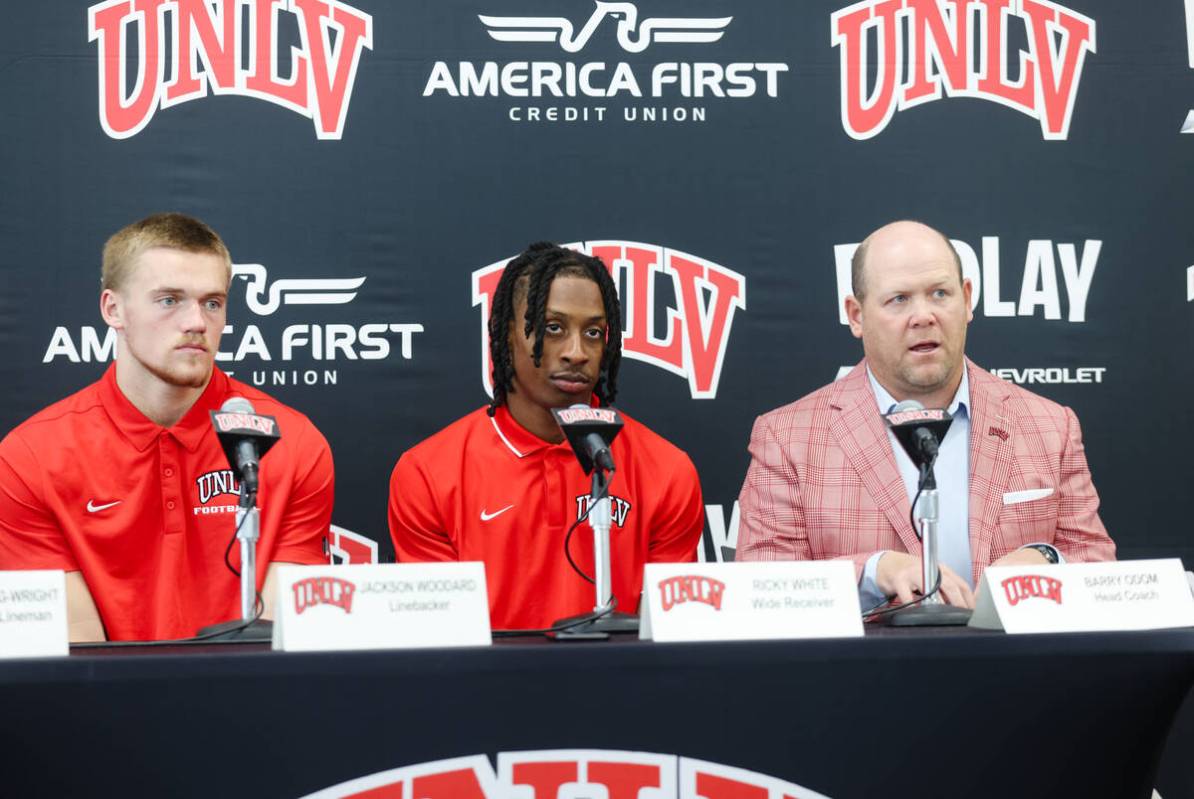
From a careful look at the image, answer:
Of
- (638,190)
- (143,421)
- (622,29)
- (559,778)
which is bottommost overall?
(559,778)

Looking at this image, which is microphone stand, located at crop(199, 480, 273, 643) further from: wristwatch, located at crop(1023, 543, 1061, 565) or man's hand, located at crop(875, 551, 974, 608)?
wristwatch, located at crop(1023, 543, 1061, 565)

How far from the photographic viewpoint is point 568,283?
2.54 metres

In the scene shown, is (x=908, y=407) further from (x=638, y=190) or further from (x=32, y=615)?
(x=638, y=190)

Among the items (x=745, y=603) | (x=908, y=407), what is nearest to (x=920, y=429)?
(x=908, y=407)

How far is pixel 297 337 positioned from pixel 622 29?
3.75 ft

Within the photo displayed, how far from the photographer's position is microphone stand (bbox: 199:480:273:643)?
5.60ft

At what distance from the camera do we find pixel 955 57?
3.13m

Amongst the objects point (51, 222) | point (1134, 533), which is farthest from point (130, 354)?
point (1134, 533)

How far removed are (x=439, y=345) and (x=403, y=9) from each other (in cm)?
86

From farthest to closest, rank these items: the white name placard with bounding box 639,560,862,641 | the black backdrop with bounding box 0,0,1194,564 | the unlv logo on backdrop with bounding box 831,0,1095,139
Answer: the unlv logo on backdrop with bounding box 831,0,1095,139
the black backdrop with bounding box 0,0,1194,564
the white name placard with bounding box 639,560,862,641

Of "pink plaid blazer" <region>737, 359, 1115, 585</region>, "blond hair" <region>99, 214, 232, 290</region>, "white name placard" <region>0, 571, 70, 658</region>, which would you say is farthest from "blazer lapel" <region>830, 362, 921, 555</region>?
"white name placard" <region>0, 571, 70, 658</region>

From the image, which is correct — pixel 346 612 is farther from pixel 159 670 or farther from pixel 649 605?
pixel 649 605

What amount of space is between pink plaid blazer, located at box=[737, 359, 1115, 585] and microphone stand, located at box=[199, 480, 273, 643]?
1131 mm

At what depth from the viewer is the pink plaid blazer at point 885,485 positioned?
2.45 meters
